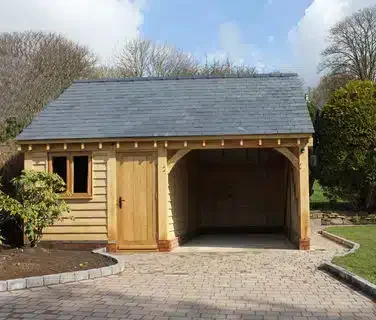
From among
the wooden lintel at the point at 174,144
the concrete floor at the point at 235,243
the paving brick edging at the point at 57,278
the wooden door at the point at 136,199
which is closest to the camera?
the paving brick edging at the point at 57,278

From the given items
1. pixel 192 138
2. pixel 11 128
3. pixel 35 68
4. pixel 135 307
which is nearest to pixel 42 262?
pixel 135 307

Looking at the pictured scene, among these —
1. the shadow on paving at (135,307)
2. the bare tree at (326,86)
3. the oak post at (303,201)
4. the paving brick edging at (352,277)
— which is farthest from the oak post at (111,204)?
the bare tree at (326,86)

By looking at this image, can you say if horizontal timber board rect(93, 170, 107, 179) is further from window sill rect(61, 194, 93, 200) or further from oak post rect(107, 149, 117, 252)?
window sill rect(61, 194, 93, 200)

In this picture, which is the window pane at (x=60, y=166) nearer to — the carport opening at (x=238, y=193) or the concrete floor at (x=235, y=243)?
the concrete floor at (x=235, y=243)

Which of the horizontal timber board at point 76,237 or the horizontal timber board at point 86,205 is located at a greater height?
the horizontal timber board at point 86,205

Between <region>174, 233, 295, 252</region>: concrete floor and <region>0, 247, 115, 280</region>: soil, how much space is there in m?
2.97

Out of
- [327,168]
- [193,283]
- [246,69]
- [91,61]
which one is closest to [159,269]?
[193,283]

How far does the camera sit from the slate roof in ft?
39.8

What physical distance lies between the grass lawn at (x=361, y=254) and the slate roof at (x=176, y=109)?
2.86 metres

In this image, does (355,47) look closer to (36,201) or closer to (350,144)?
(350,144)

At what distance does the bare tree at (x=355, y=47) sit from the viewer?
37.3 metres

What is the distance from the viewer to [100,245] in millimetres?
12102

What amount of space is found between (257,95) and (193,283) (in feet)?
22.2

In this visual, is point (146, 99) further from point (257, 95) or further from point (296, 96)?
point (296, 96)
